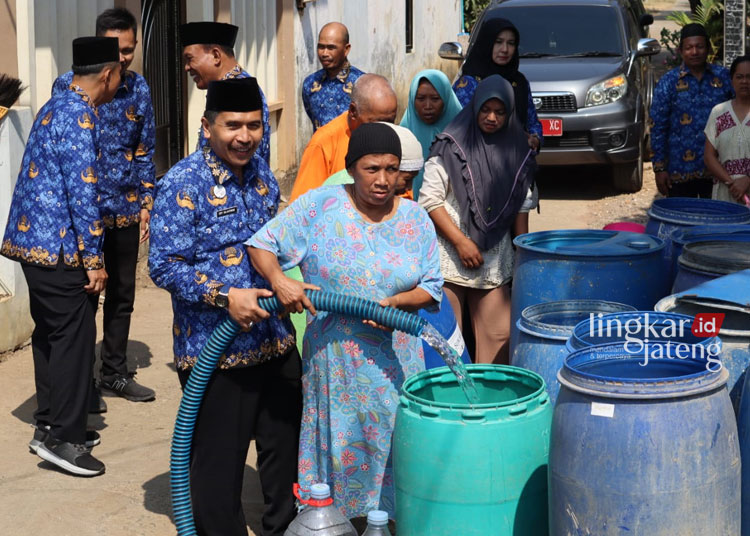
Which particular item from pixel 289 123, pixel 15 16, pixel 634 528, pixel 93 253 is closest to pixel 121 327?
pixel 93 253

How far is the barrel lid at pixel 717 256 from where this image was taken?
4457 millimetres

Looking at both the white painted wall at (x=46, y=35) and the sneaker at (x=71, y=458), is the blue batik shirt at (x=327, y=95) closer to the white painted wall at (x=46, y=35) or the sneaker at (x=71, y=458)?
the white painted wall at (x=46, y=35)

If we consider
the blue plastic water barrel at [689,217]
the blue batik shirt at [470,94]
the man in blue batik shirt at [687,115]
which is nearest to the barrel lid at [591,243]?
the blue plastic water barrel at [689,217]

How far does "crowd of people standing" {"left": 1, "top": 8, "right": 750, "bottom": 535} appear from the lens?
4254mm

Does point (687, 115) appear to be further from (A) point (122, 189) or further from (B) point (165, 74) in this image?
(B) point (165, 74)

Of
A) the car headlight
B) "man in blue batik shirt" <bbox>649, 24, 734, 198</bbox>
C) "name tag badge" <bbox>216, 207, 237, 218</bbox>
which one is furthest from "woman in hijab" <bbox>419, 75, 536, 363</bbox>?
the car headlight

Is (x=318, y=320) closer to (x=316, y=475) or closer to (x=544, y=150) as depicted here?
A: (x=316, y=475)

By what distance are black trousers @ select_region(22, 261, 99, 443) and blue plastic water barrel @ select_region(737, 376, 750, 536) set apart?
122 inches

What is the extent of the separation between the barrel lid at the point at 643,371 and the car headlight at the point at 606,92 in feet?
27.3

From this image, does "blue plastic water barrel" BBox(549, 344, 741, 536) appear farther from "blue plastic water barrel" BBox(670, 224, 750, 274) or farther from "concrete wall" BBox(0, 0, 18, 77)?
"concrete wall" BBox(0, 0, 18, 77)

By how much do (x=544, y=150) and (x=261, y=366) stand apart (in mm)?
8049

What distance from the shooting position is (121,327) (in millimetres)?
6543

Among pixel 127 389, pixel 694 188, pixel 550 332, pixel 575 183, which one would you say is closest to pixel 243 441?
pixel 550 332

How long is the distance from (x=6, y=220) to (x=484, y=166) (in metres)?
3.18
